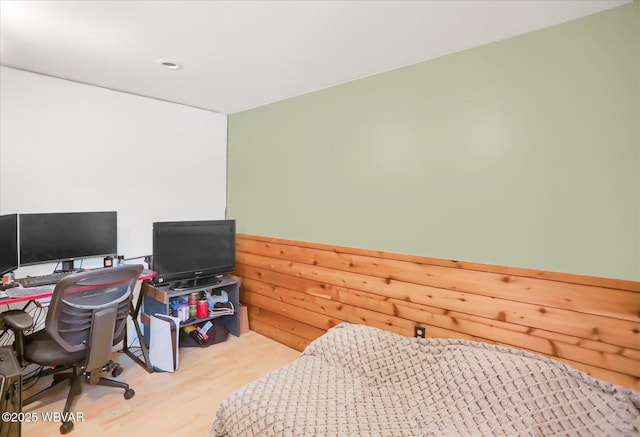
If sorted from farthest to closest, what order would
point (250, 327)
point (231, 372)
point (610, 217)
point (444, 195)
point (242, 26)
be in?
point (250, 327) → point (231, 372) → point (444, 195) → point (242, 26) → point (610, 217)

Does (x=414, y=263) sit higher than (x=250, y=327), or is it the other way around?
(x=414, y=263)

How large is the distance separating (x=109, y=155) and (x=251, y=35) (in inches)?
75.9

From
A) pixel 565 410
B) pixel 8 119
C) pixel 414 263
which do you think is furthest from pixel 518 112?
pixel 8 119

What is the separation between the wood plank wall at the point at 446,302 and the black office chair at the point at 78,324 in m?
1.42

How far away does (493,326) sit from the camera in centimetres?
217

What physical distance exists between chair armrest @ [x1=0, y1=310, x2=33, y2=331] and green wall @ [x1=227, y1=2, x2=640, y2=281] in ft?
6.69

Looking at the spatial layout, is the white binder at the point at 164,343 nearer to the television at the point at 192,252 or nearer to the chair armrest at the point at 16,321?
the television at the point at 192,252

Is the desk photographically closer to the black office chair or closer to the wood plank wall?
the black office chair

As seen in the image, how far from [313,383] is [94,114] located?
2902 millimetres

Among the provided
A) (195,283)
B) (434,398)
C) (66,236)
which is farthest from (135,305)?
(434,398)

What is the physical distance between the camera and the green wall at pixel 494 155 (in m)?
1.81

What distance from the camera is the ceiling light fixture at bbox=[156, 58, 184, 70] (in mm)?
2518

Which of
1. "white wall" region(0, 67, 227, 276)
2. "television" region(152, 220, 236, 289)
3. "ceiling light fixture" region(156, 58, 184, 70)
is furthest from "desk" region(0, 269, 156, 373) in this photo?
"ceiling light fixture" region(156, 58, 184, 70)

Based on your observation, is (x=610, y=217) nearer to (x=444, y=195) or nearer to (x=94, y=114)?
(x=444, y=195)
